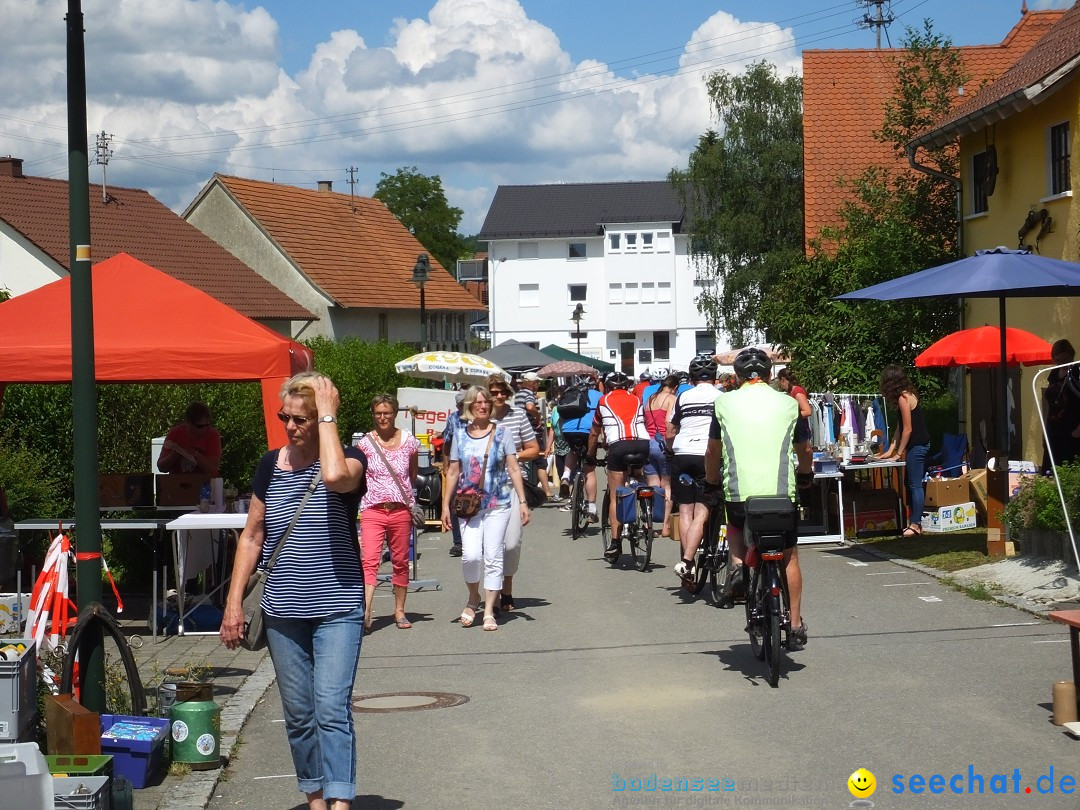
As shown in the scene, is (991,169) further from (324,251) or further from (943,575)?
(324,251)

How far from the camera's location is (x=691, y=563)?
12.8 meters

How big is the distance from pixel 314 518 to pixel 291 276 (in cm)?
5661

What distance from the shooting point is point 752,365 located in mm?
9328

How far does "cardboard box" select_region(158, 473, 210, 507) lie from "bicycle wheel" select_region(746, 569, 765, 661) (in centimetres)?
632

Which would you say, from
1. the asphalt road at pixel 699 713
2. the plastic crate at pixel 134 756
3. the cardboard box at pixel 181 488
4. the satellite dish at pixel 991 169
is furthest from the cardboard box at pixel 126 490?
the satellite dish at pixel 991 169

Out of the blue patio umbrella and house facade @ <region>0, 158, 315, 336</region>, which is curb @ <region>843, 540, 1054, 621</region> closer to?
the blue patio umbrella

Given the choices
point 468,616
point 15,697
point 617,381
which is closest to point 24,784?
point 15,697

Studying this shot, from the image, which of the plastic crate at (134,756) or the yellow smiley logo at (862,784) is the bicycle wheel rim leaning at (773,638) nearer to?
the yellow smiley logo at (862,784)

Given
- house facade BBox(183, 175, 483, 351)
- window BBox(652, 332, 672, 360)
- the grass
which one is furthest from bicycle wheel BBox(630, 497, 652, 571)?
window BBox(652, 332, 672, 360)

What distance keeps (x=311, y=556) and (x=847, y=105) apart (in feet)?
106

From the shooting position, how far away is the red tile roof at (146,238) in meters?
47.7

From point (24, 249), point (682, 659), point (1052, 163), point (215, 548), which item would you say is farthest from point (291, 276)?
point (682, 659)

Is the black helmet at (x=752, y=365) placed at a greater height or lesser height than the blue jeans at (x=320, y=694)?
greater

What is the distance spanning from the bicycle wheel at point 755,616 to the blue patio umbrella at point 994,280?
503 centimetres
